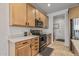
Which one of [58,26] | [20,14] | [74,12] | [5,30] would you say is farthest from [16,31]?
[58,26]

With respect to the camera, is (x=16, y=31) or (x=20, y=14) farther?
(x=16, y=31)

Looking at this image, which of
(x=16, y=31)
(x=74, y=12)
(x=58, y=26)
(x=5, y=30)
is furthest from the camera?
(x=58, y=26)

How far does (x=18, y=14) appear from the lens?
2555 millimetres

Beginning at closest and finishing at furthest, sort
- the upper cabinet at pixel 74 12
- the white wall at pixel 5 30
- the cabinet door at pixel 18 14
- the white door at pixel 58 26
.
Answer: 1. the white wall at pixel 5 30
2. the cabinet door at pixel 18 14
3. the upper cabinet at pixel 74 12
4. the white door at pixel 58 26

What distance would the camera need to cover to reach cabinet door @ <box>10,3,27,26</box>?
2305 millimetres

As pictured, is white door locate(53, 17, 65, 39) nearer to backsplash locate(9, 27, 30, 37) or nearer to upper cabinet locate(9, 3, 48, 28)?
upper cabinet locate(9, 3, 48, 28)

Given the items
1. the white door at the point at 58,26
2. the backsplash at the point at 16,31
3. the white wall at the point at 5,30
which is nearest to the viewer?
the white wall at the point at 5,30

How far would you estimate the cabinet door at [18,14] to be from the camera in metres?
2.30

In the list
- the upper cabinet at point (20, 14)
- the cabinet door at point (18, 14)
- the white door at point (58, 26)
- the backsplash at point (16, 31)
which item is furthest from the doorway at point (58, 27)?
the cabinet door at point (18, 14)

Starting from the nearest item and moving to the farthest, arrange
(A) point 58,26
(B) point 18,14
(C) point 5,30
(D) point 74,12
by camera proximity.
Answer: (C) point 5,30 < (B) point 18,14 < (D) point 74,12 < (A) point 58,26

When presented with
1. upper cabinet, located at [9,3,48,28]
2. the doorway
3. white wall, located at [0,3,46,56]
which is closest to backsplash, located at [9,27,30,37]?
white wall, located at [0,3,46,56]

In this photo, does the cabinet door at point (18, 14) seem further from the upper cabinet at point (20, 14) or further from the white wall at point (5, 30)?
the white wall at point (5, 30)

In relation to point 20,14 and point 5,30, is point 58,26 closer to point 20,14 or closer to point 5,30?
point 20,14

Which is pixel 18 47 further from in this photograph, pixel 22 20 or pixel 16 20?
pixel 22 20
